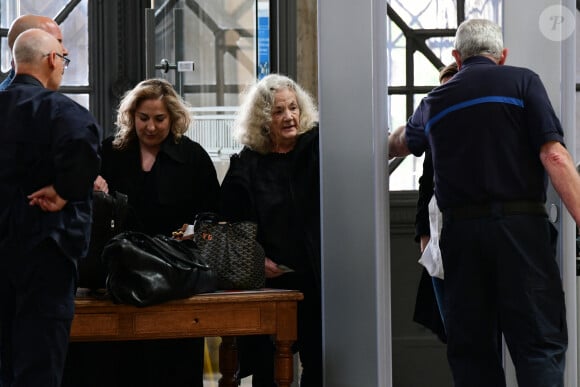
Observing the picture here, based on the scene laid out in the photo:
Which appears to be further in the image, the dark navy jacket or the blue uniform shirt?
the blue uniform shirt

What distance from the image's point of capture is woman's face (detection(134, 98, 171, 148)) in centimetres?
454

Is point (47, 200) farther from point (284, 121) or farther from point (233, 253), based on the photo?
point (284, 121)

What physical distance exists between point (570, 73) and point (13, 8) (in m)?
3.51

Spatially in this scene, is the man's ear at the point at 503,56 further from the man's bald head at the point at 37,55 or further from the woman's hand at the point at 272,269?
the man's bald head at the point at 37,55

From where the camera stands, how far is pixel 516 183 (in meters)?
3.63

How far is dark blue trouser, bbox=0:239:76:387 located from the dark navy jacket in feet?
0.15

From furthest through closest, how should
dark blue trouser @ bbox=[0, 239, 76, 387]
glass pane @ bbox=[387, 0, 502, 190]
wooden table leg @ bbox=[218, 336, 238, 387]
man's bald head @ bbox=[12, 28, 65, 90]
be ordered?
glass pane @ bbox=[387, 0, 502, 190] < wooden table leg @ bbox=[218, 336, 238, 387] < man's bald head @ bbox=[12, 28, 65, 90] < dark blue trouser @ bbox=[0, 239, 76, 387]

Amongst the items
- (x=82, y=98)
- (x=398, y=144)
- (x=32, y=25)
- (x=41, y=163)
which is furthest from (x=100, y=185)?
(x=82, y=98)

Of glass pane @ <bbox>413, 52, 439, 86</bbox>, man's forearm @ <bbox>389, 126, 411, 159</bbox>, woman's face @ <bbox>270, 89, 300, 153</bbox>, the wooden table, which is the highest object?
glass pane @ <bbox>413, 52, 439, 86</bbox>

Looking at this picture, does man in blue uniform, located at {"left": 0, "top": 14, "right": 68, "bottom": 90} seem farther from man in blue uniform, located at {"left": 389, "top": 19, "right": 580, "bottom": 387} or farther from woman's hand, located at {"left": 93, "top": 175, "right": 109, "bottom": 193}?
man in blue uniform, located at {"left": 389, "top": 19, "right": 580, "bottom": 387}

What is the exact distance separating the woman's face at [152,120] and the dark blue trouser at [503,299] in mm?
1426

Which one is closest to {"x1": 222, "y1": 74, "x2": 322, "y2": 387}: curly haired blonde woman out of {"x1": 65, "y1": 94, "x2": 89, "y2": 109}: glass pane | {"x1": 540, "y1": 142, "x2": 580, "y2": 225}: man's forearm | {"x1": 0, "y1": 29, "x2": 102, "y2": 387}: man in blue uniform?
{"x1": 0, "y1": 29, "x2": 102, "y2": 387}: man in blue uniform

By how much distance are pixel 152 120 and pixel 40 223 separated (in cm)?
111

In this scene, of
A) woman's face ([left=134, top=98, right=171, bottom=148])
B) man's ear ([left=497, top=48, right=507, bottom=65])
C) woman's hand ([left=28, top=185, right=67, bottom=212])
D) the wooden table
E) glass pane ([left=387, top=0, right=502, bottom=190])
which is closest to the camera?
woman's hand ([left=28, top=185, right=67, bottom=212])
